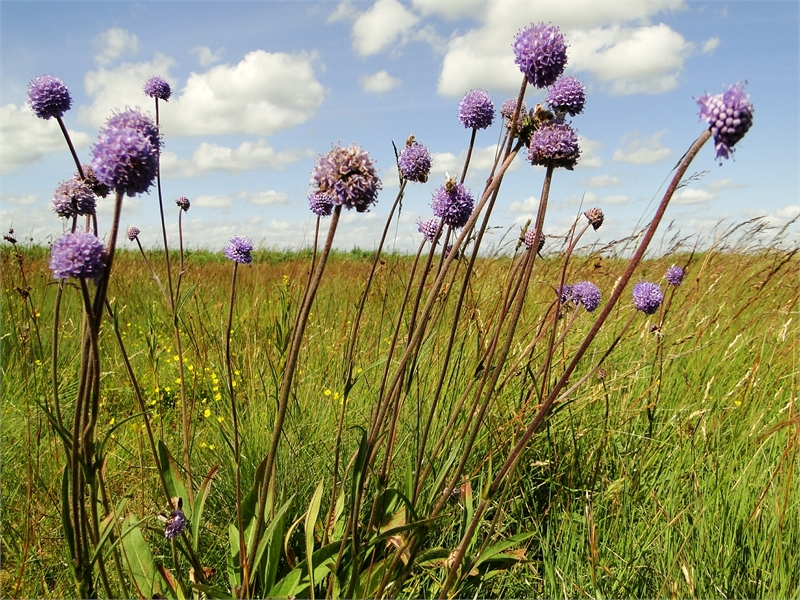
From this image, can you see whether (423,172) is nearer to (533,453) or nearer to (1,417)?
(533,453)

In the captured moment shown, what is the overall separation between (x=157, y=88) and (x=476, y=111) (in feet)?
4.78

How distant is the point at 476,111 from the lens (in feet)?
6.61

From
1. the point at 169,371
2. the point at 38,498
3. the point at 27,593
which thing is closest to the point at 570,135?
the point at 27,593

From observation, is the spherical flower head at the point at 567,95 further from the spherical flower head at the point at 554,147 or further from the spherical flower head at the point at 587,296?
the spherical flower head at the point at 587,296

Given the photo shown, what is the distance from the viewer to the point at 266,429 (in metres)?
2.65

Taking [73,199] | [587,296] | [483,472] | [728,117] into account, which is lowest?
[483,472]

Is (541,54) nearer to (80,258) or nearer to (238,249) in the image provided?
(80,258)

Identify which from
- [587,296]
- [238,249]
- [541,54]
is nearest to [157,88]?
[238,249]

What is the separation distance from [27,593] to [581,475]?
7.76ft

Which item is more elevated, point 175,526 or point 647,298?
point 647,298

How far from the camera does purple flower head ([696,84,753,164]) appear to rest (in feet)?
3.65

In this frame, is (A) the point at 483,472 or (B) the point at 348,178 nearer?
(B) the point at 348,178

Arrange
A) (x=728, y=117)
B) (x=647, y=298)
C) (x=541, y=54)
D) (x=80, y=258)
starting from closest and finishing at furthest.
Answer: (x=728, y=117), (x=80, y=258), (x=541, y=54), (x=647, y=298)

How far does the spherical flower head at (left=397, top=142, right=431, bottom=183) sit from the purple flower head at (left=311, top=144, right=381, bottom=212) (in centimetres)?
53
